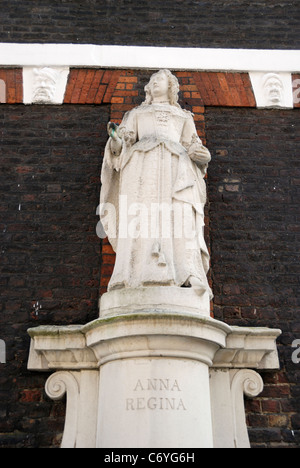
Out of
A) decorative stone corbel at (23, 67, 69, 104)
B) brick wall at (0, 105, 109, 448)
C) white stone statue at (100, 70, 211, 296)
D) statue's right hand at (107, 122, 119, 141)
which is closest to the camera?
white stone statue at (100, 70, 211, 296)

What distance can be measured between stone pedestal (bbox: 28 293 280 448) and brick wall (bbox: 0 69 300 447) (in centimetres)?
25

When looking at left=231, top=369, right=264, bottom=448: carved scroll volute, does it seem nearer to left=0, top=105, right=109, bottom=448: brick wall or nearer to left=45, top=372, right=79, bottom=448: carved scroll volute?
left=45, top=372, right=79, bottom=448: carved scroll volute

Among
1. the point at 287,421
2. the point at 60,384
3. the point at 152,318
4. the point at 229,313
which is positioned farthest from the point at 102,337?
the point at 287,421

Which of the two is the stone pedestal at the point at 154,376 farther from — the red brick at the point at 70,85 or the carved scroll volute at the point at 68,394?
the red brick at the point at 70,85

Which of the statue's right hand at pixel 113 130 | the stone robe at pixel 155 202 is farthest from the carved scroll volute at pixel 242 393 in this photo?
the statue's right hand at pixel 113 130

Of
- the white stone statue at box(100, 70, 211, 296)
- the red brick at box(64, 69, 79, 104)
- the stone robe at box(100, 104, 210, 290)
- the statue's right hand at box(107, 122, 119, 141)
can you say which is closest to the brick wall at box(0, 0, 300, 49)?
the red brick at box(64, 69, 79, 104)

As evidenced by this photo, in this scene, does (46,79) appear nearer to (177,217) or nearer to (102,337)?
(177,217)

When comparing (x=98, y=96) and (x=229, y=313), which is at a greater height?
(x=98, y=96)

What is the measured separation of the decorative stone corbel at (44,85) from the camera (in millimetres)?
4914

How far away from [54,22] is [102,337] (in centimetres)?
344

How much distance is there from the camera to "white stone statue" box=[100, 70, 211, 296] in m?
3.45

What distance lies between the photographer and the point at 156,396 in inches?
120
